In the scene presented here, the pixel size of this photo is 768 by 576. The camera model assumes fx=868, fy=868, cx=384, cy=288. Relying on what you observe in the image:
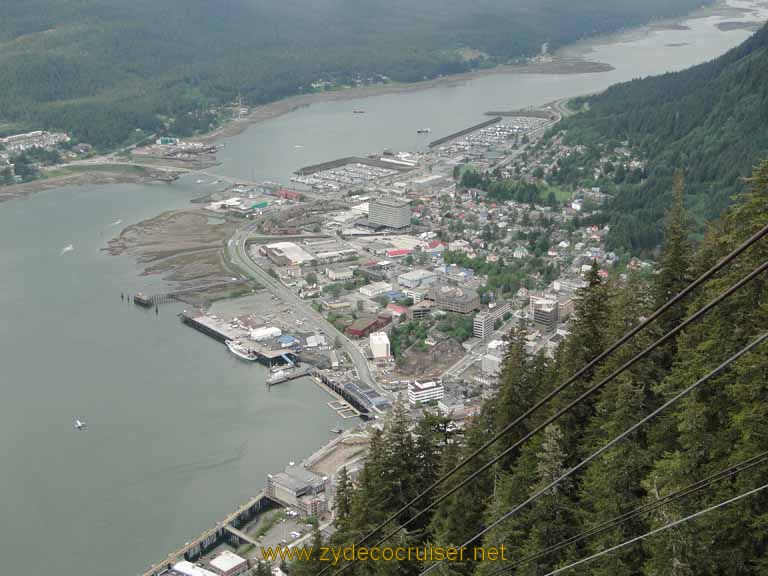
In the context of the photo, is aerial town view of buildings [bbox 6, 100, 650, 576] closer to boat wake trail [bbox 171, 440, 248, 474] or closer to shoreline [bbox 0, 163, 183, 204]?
boat wake trail [bbox 171, 440, 248, 474]

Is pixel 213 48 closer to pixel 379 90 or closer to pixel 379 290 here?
pixel 379 90

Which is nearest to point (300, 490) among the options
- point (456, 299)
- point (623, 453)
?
point (623, 453)

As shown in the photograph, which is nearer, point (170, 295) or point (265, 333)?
point (265, 333)

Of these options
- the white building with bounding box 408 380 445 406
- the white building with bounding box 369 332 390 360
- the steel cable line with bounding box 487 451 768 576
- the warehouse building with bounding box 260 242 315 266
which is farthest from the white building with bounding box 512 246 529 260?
the steel cable line with bounding box 487 451 768 576

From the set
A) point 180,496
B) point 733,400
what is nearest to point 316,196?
point 180,496

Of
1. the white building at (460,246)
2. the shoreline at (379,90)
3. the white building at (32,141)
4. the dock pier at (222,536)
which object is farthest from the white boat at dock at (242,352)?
the shoreline at (379,90)

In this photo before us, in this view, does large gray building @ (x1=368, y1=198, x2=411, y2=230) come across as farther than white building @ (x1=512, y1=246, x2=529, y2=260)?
Yes
